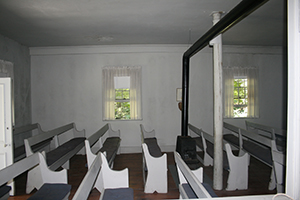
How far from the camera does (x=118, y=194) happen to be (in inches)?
100

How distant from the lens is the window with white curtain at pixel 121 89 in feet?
20.5

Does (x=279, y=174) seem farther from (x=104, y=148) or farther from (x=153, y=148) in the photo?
(x=104, y=148)

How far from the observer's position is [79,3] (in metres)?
3.37

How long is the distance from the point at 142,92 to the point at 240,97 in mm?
3129

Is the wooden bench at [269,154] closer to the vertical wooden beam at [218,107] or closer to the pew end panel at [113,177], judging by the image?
the vertical wooden beam at [218,107]

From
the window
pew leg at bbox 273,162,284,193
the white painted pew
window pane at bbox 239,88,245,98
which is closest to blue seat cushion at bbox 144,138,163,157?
the white painted pew

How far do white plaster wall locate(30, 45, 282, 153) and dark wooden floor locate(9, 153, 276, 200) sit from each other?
0.93 m

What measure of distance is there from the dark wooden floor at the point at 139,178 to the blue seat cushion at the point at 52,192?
80cm

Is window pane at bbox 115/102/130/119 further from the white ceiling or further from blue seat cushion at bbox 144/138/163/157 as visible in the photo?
the white ceiling

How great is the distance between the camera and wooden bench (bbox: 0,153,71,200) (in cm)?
266

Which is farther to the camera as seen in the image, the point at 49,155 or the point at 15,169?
the point at 49,155

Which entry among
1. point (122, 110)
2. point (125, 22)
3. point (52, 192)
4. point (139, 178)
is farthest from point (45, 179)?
point (122, 110)

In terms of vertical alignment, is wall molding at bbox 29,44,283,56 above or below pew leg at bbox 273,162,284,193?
above

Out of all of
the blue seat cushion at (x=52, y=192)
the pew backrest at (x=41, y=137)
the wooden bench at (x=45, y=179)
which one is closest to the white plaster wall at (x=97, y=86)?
the pew backrest at (x=41, y=137)
